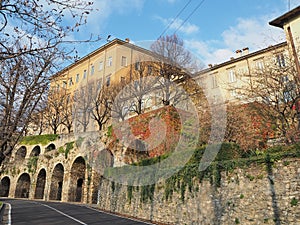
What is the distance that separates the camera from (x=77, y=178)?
24703mm

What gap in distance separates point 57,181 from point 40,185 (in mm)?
3065

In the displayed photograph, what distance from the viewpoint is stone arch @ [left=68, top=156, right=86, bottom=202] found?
24.2 m

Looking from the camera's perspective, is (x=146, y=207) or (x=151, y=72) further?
(x=151, y=72)

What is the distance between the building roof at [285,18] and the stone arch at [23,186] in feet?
93.8

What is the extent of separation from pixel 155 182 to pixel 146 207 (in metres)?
1.28

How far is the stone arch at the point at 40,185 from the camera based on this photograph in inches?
1100

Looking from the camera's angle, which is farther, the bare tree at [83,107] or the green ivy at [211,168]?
the bare tree at [83,107]

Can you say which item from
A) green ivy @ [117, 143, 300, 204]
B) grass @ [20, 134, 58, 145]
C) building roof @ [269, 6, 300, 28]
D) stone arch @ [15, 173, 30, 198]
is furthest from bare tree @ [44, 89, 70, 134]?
stone arch @ [15, 173, 30, 198]

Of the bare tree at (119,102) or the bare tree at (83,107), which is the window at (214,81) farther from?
the bare tree at (83,107)

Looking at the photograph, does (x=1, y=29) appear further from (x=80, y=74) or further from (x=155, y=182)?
(x=80, y=74)

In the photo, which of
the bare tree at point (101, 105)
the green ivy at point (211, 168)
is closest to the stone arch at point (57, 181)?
the bare tree at point (101, 105)

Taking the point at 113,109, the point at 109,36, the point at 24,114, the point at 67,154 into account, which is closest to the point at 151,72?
the point at 113,109

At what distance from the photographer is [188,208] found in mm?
10164

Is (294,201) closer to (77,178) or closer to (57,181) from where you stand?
(77,178)
